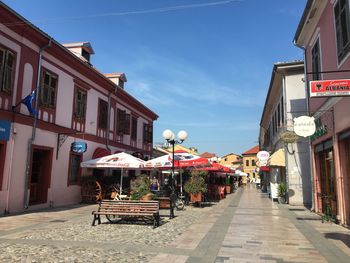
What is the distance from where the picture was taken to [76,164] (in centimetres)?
1744

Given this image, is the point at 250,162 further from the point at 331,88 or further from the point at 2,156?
the point at 331,88

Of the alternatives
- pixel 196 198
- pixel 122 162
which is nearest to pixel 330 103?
pixel 196 198

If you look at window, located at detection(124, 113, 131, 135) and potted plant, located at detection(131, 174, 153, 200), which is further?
window, located at detection(124, 113, 131, 135)

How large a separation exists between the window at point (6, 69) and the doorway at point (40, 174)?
326cm

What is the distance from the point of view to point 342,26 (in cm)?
955

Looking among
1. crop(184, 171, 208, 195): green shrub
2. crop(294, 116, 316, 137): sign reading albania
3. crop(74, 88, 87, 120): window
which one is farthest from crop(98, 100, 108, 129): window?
crop(294, 116, 316, 137): sign reading albania

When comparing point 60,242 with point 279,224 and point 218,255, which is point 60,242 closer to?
point 218,255

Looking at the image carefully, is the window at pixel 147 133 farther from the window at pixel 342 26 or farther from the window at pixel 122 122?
the window at pixel 342 26

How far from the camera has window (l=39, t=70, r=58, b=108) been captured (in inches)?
571

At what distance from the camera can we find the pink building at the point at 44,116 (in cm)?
1234

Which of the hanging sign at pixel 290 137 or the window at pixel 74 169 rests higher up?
the hanging sign at pixel 290 137

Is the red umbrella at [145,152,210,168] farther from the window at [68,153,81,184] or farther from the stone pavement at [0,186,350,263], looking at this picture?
the window at [68,153,81,184]

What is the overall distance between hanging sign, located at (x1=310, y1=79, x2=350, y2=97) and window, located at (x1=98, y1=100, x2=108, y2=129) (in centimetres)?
1452

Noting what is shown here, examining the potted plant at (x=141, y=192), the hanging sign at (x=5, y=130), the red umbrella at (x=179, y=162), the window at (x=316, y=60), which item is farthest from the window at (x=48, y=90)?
the window at (x=316, y=60)
